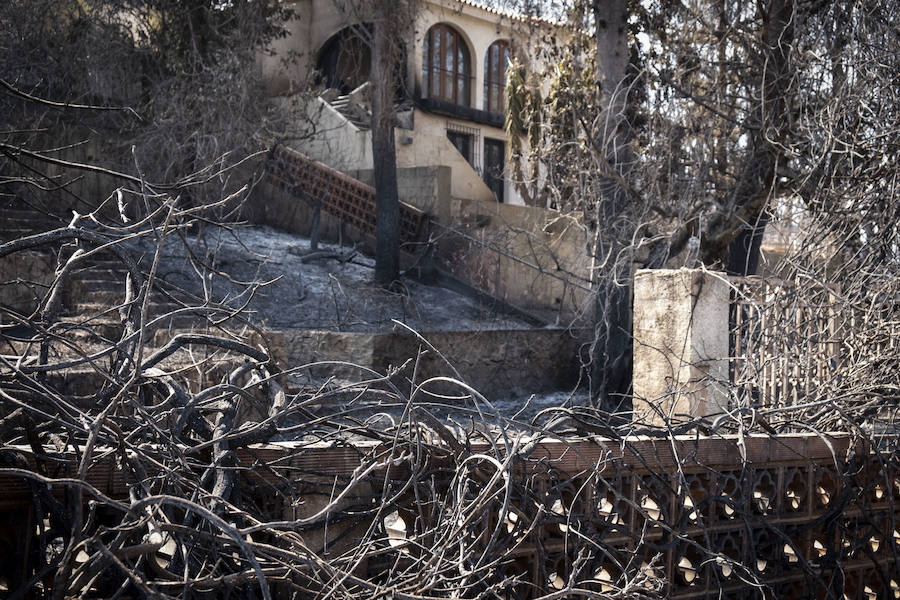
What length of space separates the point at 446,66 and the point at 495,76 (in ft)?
5.85

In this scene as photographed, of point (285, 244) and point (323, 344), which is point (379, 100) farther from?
point (323, 344)

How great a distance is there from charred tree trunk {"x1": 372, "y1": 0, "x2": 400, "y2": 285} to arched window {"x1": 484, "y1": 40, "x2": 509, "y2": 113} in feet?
33.6

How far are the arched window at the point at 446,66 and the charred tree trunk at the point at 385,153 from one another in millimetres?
8651

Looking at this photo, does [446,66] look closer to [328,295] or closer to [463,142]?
[463,142]

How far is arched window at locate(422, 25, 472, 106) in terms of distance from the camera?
76.3 feet

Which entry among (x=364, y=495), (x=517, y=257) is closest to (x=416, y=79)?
(x=517, y=257)

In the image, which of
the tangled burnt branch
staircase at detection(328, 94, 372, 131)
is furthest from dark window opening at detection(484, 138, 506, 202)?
the tangled burnt branch

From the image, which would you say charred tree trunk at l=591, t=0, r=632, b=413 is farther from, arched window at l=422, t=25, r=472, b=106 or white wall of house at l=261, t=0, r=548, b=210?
arched window at l=422, t=25, r=472, b=106

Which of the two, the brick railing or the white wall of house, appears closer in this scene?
the brick railing

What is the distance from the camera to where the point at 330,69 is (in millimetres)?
22641

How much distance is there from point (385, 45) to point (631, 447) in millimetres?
12534

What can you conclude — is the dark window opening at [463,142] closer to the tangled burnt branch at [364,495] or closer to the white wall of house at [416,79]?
the white wall of house at [416,79]

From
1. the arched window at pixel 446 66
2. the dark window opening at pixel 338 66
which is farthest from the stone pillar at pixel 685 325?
the arched window at pixel 446 66

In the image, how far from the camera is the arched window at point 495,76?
24.6m
